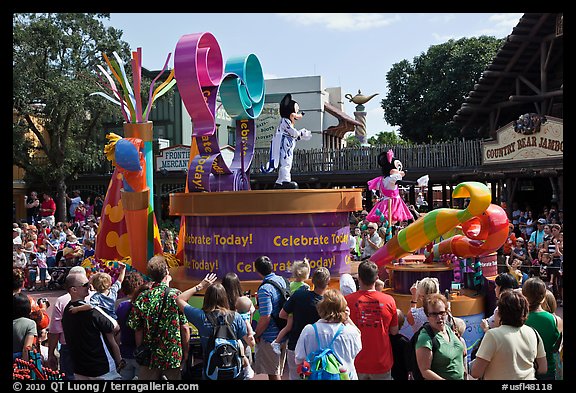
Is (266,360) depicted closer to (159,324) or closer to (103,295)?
(159,324)

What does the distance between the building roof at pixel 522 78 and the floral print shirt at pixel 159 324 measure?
15064 mm

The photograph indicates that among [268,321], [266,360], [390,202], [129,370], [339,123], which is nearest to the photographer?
[129,370]

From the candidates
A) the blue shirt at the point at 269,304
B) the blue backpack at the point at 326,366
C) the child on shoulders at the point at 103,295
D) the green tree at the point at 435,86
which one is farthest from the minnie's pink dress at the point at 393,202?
the green tree at the point at 435,86

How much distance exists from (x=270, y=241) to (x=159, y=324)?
3.87 metres

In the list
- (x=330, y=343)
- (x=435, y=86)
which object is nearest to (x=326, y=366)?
(x=330, y=343)

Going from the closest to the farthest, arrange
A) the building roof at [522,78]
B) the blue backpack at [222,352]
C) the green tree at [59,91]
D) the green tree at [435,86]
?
the blue backpack at [222,352]
the building roof at [522,78]
the green tree at [59,91]
the green tree at [435,86]

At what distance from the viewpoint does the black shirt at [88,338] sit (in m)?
4.66

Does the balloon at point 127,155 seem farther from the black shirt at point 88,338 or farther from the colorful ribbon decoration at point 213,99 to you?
the black shirt at point 88,338

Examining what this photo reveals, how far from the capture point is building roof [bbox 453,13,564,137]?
56.6ft

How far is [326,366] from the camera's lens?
4.07 m

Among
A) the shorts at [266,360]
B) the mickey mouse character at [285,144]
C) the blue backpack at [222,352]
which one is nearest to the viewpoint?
the blue backpack at [222,352]

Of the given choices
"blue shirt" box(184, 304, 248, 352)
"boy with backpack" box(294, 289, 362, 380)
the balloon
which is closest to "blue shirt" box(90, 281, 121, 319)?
"blue shirt" box(184, 304, 248, 352)

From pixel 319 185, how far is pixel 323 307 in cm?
1909

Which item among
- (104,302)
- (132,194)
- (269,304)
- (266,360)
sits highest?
(132,194)
